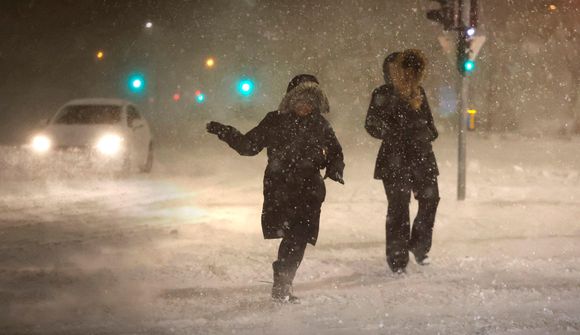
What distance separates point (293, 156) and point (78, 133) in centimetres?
976

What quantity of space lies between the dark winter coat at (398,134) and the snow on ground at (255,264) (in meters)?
0.83

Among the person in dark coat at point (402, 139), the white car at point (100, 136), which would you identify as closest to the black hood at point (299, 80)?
the person in dark coat at point (402, 139)

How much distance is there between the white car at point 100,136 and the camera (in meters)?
14.0

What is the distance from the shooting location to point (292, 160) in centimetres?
548

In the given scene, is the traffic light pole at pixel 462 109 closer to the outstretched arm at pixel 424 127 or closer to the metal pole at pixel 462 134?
the metal pole at pixel 462 134

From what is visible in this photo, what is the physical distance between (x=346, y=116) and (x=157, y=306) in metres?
43.3

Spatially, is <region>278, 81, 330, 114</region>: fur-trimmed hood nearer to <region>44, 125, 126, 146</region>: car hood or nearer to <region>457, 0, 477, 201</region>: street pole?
<region>457, 0, 477, 201</region>: street pole

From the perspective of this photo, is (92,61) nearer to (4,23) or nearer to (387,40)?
(4,23)

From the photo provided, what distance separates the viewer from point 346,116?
48188 millimetres

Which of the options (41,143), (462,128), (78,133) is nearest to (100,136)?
(78,133)

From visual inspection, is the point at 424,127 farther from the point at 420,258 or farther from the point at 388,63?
the point at 420,258

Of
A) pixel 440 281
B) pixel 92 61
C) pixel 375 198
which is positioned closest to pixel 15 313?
pixel 440 281

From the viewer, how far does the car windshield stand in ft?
50.0

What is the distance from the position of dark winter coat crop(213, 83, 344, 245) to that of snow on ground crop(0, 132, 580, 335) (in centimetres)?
60
